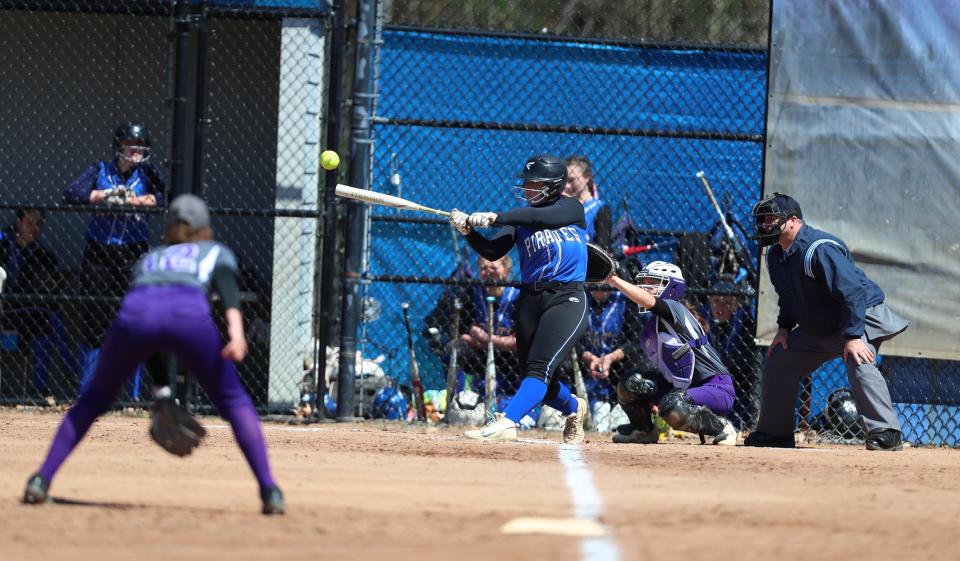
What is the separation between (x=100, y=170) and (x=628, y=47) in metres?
4.05

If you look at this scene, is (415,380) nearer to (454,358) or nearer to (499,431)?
(454,358)

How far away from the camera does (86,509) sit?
197 inches

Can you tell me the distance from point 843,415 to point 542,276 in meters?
2.85

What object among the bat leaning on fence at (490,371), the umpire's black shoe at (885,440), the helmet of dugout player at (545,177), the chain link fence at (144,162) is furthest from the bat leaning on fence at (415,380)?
the umpire's black shoe at (885,440)

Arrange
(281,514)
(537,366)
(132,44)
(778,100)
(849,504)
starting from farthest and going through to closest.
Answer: (132,44) < (778,100) < (537,366) < (849,504) < (281,514)

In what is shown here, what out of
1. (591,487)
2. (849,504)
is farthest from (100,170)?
(849,504)

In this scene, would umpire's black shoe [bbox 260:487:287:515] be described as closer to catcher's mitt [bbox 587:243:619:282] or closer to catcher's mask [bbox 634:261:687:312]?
catcher's mitt [bbox 587:243:619:282]

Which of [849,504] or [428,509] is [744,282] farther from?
[428,509]

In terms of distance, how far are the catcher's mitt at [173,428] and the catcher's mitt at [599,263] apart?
13.7ft

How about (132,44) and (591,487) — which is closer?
(591,487)

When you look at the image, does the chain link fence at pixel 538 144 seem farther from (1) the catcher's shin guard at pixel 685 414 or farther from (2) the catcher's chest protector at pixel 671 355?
(1) the catcher's shin guard at pixel 685 414

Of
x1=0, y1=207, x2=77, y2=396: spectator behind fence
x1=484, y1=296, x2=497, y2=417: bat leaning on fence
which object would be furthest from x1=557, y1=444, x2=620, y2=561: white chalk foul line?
x1=0, y1=207, x2=77, y2=396: spectator behind fence

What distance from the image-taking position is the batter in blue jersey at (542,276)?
8312 mm

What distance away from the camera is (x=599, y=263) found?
892cm
